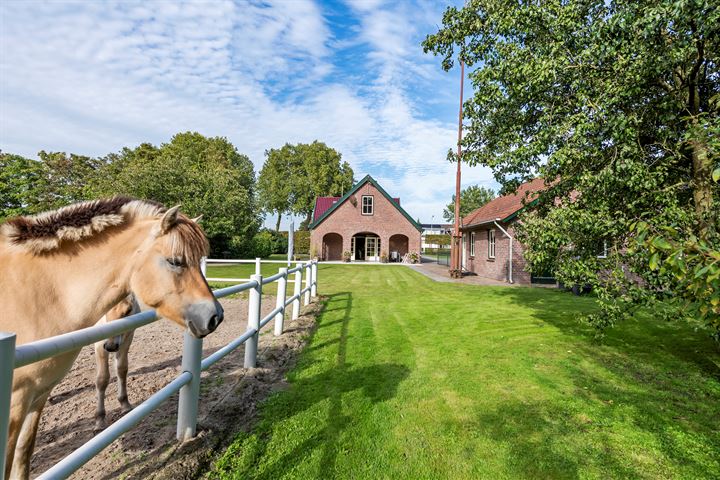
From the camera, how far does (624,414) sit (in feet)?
12.3

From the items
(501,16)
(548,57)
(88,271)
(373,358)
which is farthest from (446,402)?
(501,16)

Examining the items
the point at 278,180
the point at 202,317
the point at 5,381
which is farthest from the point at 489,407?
the point at 278,180

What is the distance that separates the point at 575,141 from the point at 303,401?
5.10m

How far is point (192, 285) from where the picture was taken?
2008mm

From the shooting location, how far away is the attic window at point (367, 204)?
1167 inches

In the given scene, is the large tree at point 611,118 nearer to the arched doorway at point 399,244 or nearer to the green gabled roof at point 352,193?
the green gabled roof at point 352,193

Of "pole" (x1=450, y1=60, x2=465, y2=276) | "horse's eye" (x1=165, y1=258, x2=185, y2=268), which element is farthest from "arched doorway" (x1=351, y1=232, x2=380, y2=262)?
"horse's eye" (x1=165, y1=258, x2=185, y2=268)

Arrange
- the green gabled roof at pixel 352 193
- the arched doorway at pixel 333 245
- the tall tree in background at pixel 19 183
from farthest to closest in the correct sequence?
the arched doorway at pixel 333 245, the green gabled roof at pixel 352 193, the tall tree in background at pixel 19 183

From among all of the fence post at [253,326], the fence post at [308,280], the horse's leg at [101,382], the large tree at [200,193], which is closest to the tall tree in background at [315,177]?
the large tree at [200,193]

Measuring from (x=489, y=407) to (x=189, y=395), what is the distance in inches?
122

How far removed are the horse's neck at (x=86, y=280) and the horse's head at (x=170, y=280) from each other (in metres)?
0.07

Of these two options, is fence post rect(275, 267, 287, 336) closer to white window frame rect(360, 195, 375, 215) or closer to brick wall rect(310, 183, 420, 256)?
brick wall rect(310, 183, 420, 256)

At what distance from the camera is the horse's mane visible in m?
1.82

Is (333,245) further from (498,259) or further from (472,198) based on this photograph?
(472,198)
